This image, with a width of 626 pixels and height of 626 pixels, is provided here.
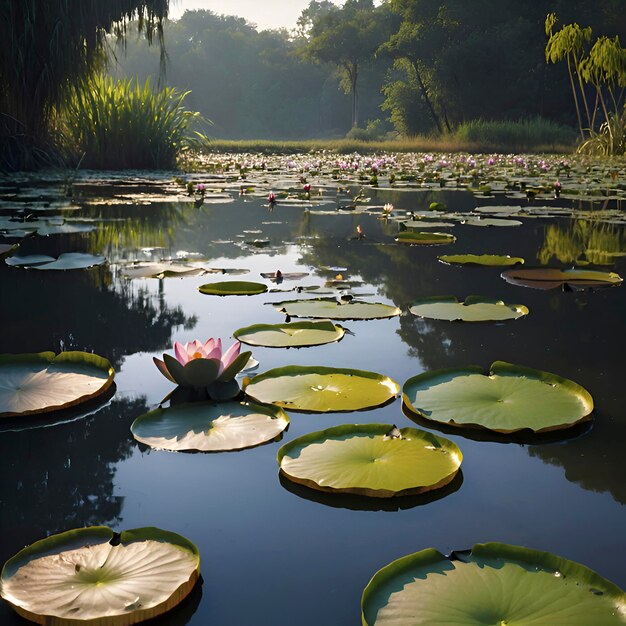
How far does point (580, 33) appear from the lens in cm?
959

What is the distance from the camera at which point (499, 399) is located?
4.32 ft

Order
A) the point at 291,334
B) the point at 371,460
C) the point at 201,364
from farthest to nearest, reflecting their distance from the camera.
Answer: the point at 291,334 < the point at 201,364 < the point at 371,460

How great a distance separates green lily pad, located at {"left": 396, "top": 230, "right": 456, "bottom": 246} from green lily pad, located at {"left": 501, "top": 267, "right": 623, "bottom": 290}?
2.85ft

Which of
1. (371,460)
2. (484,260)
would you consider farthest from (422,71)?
(371,460)

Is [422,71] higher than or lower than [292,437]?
higher

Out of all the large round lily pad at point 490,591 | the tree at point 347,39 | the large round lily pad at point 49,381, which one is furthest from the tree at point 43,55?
the tree at point 347,39

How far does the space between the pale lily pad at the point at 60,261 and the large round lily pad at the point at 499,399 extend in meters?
1.77

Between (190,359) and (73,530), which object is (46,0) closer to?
(190,359)

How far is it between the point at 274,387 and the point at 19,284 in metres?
1.43

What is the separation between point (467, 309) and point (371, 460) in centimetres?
106

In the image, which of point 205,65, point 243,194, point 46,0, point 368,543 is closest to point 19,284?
point 368,543

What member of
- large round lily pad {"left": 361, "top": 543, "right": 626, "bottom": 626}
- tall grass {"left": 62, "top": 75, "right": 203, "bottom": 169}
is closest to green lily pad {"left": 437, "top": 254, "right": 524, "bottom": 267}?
large round lily pad {"left": 361, "top": 543, "right": 626, "bottom": 626}

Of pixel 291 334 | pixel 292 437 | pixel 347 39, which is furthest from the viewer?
pixel 347 39

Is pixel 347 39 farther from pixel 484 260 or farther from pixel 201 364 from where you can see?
pixel 201 364
